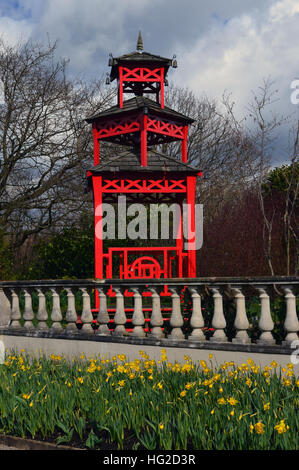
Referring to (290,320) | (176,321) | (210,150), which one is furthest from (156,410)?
(210,150)

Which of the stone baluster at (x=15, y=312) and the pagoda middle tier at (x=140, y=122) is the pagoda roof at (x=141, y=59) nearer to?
the pagoda middle tier at (x=140, y=122)

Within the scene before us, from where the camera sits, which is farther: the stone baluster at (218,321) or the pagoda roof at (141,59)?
the pagoda roof at (141,59)

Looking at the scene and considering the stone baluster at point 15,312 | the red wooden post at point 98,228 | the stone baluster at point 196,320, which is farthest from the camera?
the red wooden post at point 98,228

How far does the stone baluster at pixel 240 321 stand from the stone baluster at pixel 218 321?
0.57 ft

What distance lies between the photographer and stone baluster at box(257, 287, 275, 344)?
19.4 ft

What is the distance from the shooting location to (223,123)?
26.0m

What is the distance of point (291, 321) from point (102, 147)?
48.0ft

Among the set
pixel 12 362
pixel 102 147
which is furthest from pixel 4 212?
pixel 12 362

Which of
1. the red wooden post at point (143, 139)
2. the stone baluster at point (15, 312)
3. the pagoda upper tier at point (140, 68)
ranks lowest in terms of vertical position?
the stone baluster at point (15, 312)

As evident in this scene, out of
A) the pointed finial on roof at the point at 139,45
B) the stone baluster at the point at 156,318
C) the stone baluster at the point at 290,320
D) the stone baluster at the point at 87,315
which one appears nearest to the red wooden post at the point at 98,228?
the stone baluster at the point at 87,315

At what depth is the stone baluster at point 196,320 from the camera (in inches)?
254

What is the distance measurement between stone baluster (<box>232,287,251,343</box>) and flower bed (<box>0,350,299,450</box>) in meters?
0.54

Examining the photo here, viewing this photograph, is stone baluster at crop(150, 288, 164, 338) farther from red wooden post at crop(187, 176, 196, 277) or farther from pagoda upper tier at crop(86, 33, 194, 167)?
pagoda upper tier at crop(86, 33, 194, 167)

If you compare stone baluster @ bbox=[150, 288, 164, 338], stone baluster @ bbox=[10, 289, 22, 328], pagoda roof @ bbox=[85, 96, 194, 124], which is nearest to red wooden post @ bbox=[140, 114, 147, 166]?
pagoda roof @ bbox=[85, 96, 194, 124]
